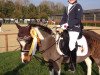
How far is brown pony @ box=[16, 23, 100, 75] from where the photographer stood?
263 inches

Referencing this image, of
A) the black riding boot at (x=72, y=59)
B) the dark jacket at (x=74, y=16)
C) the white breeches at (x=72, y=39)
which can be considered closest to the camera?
the dark jacket at (x=74, y=16)

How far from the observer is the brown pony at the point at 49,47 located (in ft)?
21.9

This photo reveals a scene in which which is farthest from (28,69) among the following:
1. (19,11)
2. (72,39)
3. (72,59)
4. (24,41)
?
(19,11)

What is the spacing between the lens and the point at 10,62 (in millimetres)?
11539

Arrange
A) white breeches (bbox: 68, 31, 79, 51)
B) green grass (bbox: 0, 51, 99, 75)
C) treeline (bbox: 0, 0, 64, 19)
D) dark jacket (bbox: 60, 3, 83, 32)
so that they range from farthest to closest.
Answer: treeline (bbox: 0, 0, 64, 19) → green grass (bbox: 0, 51, 99, 75) → white breeches (bbox: 68, 31, 79, 51) → dark jacket (bbox: 60, 3, 83, 32)

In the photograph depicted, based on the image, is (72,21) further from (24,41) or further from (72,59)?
(24,41)

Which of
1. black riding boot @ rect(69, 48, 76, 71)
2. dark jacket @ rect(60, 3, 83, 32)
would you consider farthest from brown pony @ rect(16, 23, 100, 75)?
dark jacket @ rect(60, 3, 83, 32)

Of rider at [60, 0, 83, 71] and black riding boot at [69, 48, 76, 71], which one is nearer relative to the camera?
rider at [60, 0, 83, 71]

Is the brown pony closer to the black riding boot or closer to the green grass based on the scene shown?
the black riding boot

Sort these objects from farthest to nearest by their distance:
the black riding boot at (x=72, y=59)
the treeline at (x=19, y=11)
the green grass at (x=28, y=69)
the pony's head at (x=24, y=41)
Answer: the treeline at (x=19, y=11)
the green grass at (x=28, y=69)
the black riding boot at (x=72, y=59)
the pony's head at (x=24, y=41)

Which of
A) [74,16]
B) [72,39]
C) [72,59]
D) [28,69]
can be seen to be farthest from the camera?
[28,69]

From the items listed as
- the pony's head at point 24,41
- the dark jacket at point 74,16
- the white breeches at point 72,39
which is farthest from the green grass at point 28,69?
the pony's head at point 24,41

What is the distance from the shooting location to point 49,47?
7.50 m

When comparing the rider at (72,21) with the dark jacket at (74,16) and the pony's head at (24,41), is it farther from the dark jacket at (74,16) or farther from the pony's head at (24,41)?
the pony's head at (24,41)
